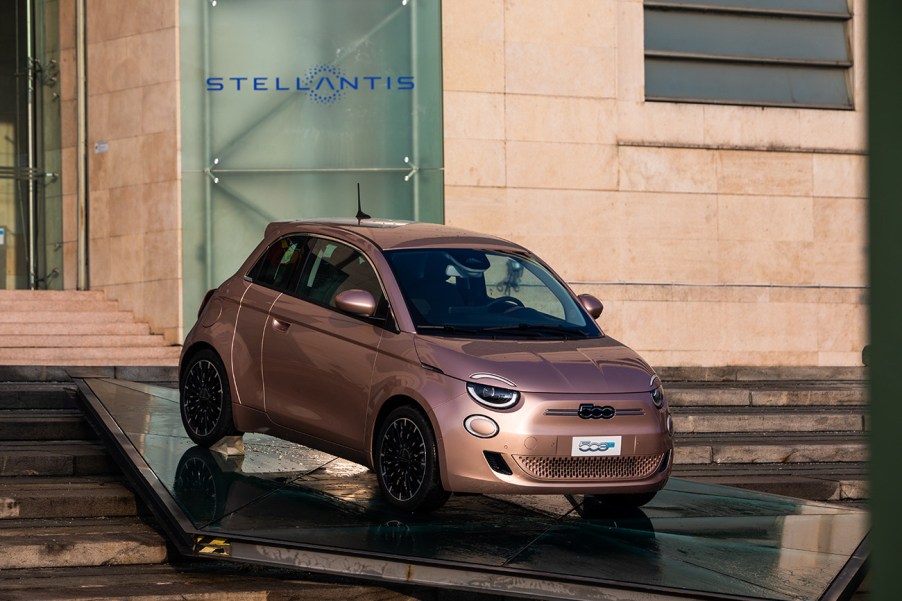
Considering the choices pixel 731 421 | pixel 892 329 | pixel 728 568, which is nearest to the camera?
pixel 892 329

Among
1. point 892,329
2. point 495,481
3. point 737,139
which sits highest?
point 737,139

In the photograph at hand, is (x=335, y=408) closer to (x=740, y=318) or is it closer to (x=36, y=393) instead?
(x=36, y=393)

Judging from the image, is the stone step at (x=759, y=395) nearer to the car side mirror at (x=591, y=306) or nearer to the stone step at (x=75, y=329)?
the car side mirror at (x=591, y=306)

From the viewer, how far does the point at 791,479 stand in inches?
452

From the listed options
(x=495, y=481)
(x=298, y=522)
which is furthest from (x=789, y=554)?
(x=298, y=522)

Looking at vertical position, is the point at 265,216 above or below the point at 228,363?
above

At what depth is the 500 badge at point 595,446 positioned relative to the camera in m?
7.63

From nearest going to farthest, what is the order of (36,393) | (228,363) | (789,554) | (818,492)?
(789,554) → (228,363) → (818,492) → (36,393)

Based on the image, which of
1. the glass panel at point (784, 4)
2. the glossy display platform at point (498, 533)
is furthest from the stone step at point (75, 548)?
the glass panel at point (784, 4)

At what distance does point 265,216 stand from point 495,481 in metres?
11.5

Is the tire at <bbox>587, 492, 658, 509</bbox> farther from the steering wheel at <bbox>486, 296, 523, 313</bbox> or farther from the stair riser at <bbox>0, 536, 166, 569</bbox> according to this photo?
the stair riser at <bbox>0, 536, 166, 569</bbox>

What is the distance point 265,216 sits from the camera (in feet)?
60.7

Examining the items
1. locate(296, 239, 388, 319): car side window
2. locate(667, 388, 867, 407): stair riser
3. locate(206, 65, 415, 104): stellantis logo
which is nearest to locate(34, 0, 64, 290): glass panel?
locate(206, 65, 415, 104): stellantis logo

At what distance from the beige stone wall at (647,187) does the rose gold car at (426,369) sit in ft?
30.1
